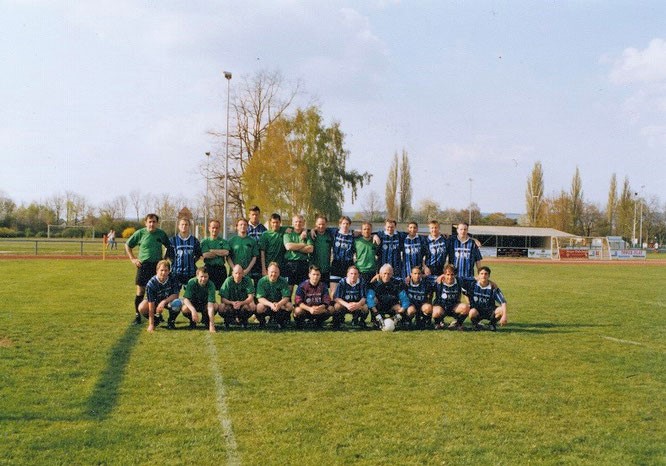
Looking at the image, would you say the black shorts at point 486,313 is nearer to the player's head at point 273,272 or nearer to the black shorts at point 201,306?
the player's head at point 273,272

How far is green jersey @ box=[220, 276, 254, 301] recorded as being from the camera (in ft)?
27.4

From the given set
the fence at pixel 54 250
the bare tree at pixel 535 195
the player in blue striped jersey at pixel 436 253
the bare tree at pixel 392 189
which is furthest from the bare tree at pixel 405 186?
the player in blue striped jersey at pixel 436 253

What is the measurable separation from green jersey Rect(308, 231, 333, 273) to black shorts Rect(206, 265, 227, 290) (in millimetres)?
1339

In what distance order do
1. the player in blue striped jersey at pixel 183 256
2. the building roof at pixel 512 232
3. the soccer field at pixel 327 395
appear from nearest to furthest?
1. the soccer field at pixel 327 395
2. the player in blue striped jersey at pixel 183 256
3. the building roof at pixel 512 232

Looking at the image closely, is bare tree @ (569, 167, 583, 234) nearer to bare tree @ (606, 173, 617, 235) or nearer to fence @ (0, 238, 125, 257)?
bare tree @ (606, 173, 617, 235)

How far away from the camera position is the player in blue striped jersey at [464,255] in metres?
8.97

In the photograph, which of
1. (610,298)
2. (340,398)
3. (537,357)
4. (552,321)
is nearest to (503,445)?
(340,398)

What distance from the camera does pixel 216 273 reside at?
28.8 ft

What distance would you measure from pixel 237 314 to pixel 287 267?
1060 millimetres

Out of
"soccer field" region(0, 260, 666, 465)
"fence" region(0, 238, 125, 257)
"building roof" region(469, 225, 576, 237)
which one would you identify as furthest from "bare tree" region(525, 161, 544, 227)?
"soccer field" region(0, 260, 666, 465)

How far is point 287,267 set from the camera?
8.88 m

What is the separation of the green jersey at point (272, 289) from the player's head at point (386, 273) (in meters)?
1.37

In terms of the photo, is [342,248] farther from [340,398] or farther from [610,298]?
[610,298]

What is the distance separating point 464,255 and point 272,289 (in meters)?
2.96
